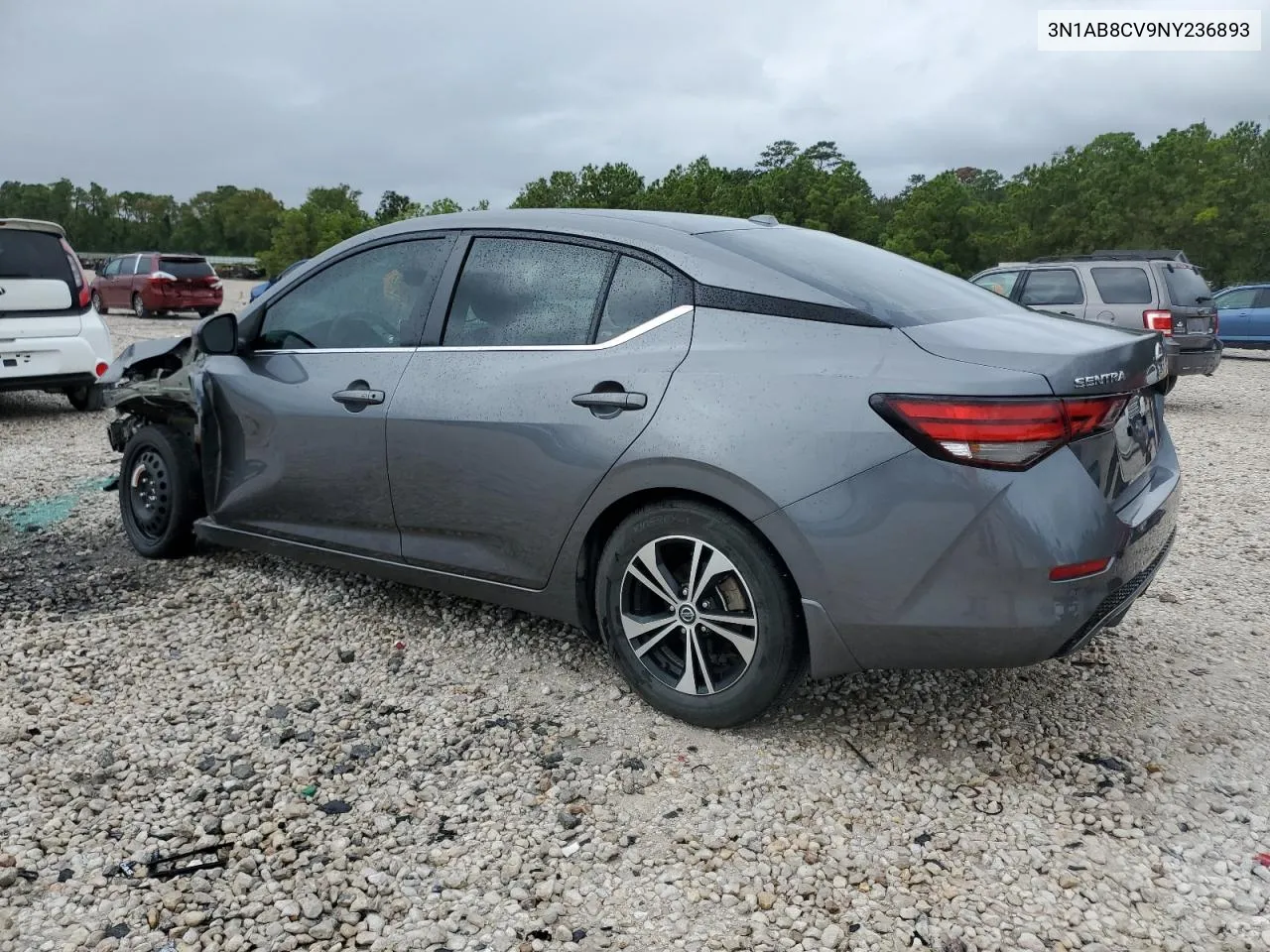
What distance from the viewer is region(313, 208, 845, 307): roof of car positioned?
3170 millimetres

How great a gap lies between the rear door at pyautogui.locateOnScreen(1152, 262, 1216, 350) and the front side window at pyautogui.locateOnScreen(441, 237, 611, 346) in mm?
10074

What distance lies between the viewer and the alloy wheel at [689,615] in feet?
10.3

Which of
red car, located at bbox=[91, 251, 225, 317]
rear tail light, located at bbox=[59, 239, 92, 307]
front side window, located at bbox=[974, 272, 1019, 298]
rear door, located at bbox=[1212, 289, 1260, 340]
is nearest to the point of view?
rear tail light, located at bbox=[59, 239, 92, 307]

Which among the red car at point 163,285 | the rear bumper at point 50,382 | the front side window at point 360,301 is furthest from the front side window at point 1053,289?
the red car at point 163,285

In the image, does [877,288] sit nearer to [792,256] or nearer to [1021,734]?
[792,256]

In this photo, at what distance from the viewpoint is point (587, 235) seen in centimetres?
356

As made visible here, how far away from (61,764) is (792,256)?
2.84 metres

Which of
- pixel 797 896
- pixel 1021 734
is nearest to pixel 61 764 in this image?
pixel 797 896

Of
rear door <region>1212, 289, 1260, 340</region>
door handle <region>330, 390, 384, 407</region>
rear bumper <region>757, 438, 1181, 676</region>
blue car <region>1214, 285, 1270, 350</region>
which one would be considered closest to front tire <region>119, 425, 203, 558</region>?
door handle <region>330, 390, 384, 407</region>

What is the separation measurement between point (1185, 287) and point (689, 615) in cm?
1098

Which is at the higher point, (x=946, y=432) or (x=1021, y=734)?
(x=946, y=432)

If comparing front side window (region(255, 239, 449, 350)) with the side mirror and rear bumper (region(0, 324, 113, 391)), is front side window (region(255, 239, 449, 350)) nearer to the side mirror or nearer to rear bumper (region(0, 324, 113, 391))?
the side mirror

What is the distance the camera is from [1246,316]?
61.2ft

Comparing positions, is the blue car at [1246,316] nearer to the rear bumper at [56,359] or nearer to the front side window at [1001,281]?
the front side window at [1001,281]
